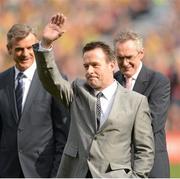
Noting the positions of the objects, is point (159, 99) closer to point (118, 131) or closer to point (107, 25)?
point (118, 131)

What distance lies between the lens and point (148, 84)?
196 inches

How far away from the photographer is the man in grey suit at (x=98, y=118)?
397 cm

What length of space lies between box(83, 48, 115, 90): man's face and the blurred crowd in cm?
1035

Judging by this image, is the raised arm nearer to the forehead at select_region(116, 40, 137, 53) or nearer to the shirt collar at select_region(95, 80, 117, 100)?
the shirt collar at select_region(95, 80, 117, 100)

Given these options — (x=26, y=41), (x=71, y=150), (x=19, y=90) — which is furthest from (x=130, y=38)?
(x=71, y=150)

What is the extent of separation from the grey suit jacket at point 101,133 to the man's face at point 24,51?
81cm

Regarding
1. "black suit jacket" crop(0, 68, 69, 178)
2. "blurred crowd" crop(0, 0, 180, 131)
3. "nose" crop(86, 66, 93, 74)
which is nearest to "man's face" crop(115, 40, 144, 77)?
"black suit jacket" crop(0, 68, 69, 178)

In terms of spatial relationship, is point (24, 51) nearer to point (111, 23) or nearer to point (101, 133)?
point (101, 133)

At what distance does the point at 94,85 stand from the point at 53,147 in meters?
0.91

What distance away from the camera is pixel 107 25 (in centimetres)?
1510

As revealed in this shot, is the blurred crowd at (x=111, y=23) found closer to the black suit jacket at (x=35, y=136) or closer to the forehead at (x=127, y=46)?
the forehead at (x=127, y=46)

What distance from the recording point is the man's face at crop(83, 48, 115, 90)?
156 inches

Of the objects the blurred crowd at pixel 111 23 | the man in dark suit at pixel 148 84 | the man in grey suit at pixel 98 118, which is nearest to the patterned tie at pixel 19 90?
the man in dark suit at pixel 148 84

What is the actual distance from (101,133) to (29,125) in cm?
90
